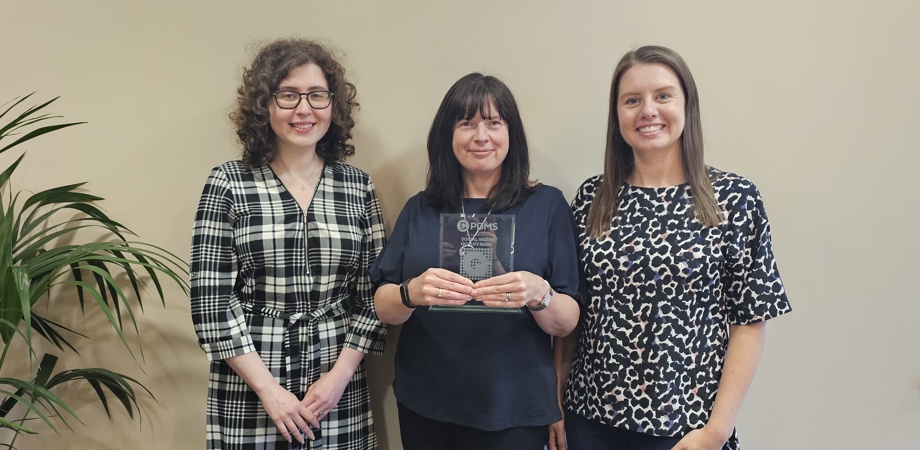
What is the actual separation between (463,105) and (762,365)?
4.28 ft

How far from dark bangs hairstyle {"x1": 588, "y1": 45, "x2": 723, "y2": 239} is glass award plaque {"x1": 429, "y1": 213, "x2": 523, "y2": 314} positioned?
281 millimetres

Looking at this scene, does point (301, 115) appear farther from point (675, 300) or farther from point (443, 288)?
point (675, 300)

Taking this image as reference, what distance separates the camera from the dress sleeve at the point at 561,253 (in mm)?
1533

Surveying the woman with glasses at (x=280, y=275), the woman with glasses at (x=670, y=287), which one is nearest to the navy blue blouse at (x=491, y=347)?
the woman with glasses at (x=670, y=287)

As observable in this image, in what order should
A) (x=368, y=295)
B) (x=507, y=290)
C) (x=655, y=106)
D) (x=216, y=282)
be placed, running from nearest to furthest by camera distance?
(x=507, y=290) < (x=655, y=106) < (x=216, y=282) < (x=368, y=295)

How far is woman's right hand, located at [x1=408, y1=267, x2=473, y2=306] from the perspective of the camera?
4.58 feet

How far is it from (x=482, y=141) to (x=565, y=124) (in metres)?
0.52

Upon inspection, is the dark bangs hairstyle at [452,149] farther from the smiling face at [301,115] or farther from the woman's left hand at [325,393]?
the woman's left hand at [325,393]

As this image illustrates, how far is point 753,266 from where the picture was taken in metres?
1.44

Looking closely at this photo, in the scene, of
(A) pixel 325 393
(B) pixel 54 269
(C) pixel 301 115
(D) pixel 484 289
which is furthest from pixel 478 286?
(B) pixel 54 269

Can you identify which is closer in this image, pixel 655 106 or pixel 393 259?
pixel 655 106

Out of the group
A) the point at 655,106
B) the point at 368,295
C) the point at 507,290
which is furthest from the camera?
the point at 368,295

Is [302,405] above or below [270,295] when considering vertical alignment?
below

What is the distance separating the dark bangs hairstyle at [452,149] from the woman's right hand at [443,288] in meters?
0.28
